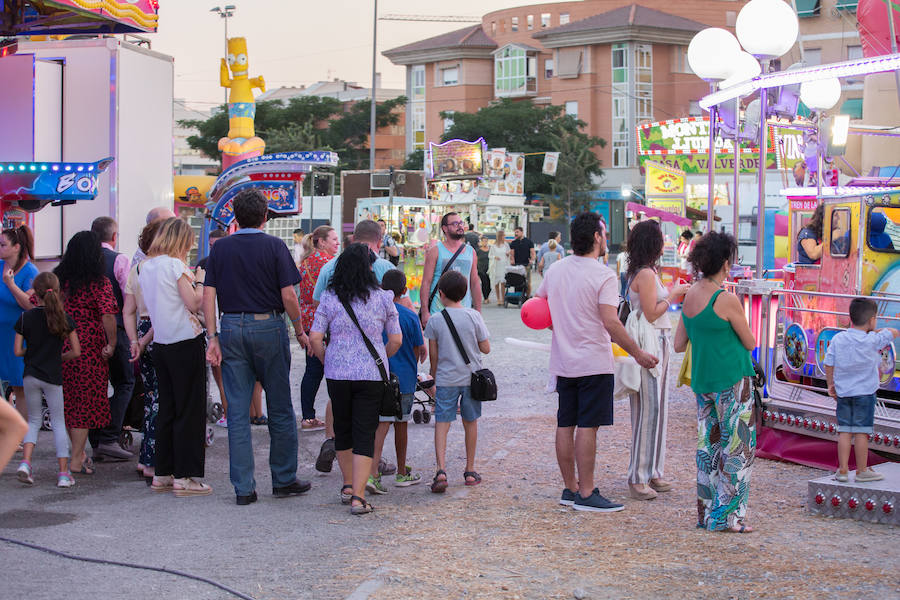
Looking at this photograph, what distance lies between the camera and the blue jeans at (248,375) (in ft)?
21.4

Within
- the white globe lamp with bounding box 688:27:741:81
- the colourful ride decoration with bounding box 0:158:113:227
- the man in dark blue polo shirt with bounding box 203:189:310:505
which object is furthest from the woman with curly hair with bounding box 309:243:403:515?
the white globe lamp with bounding box 688:27:741:81

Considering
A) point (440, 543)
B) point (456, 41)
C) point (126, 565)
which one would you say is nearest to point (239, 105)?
point (440, 543)

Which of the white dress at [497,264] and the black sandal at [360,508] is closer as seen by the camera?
the black sandal at [360,508]

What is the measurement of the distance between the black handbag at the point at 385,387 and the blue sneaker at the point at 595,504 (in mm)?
1232

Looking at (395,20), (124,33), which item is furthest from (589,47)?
Result: (124,33)

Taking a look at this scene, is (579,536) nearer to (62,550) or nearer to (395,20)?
(62,550)

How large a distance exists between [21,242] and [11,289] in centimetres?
40

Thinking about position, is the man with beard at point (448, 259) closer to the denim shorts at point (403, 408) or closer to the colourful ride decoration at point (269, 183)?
the denim shorts at point (403, 408)

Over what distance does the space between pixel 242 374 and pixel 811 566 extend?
3481mm

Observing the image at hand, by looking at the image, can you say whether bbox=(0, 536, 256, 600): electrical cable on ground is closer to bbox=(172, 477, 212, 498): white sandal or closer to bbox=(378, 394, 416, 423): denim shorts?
bbox=(172, 477, 212, 498): white sandal

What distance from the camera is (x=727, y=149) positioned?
3519 centimetres

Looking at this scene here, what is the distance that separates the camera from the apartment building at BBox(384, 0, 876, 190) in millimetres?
69375

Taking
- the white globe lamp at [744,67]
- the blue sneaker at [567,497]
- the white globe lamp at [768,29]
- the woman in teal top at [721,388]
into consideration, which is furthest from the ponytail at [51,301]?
the white globe lamp at [744,67]

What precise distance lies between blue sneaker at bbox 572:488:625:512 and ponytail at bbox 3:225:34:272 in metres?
4.39
